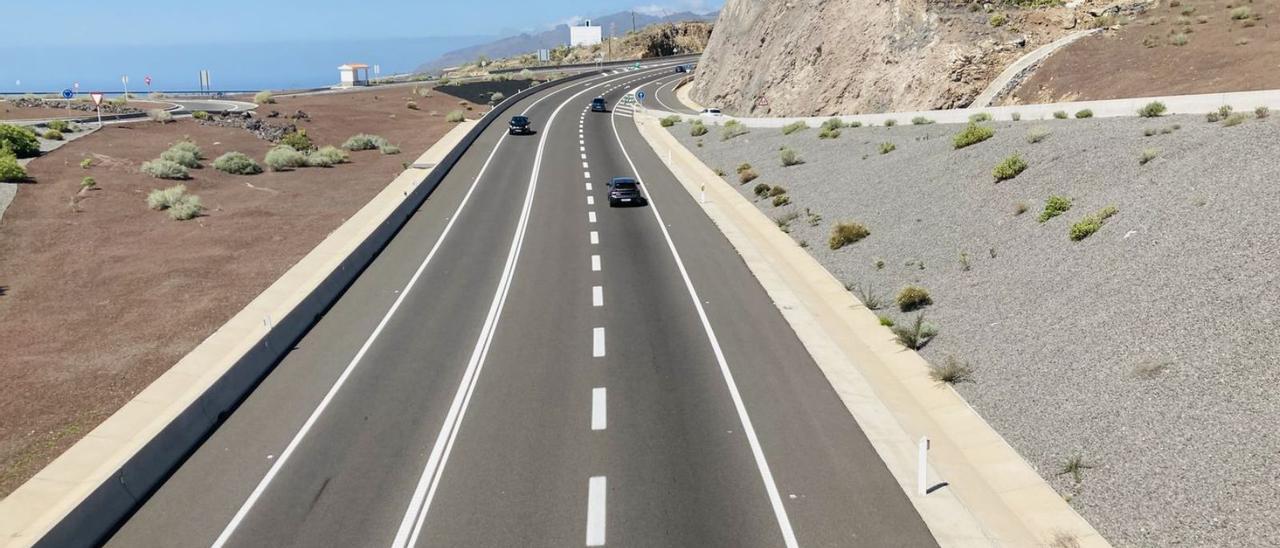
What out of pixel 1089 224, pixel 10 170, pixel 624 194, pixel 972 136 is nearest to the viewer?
pixel 1089 224

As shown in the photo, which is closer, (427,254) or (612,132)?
(427,254)

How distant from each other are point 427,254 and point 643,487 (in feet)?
52.3

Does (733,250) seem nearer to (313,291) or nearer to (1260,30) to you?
(313,291)

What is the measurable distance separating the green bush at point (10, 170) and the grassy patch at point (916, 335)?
108ft

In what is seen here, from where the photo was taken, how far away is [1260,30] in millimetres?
43812

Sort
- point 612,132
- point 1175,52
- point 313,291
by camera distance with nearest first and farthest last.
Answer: point 313,291
point 1175,52
point 612,132

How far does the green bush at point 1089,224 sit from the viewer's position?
18.3 m

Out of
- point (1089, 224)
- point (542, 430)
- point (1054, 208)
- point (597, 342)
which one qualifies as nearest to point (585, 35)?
point (1054, 208)

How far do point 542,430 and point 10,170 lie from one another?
30.2 m

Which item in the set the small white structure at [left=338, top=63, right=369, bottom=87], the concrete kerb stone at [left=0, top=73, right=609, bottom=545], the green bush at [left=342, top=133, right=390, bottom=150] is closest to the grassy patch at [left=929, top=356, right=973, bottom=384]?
the concrete kerb stone at [left=0, top=73, right=609, bottom=545]

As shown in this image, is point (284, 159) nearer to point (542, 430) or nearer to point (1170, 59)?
point (542, 430)

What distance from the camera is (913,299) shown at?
718 inches

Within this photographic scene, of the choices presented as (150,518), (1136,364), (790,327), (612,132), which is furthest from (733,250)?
(612,132)

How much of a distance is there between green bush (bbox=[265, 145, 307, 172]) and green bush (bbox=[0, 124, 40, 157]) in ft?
31.8
